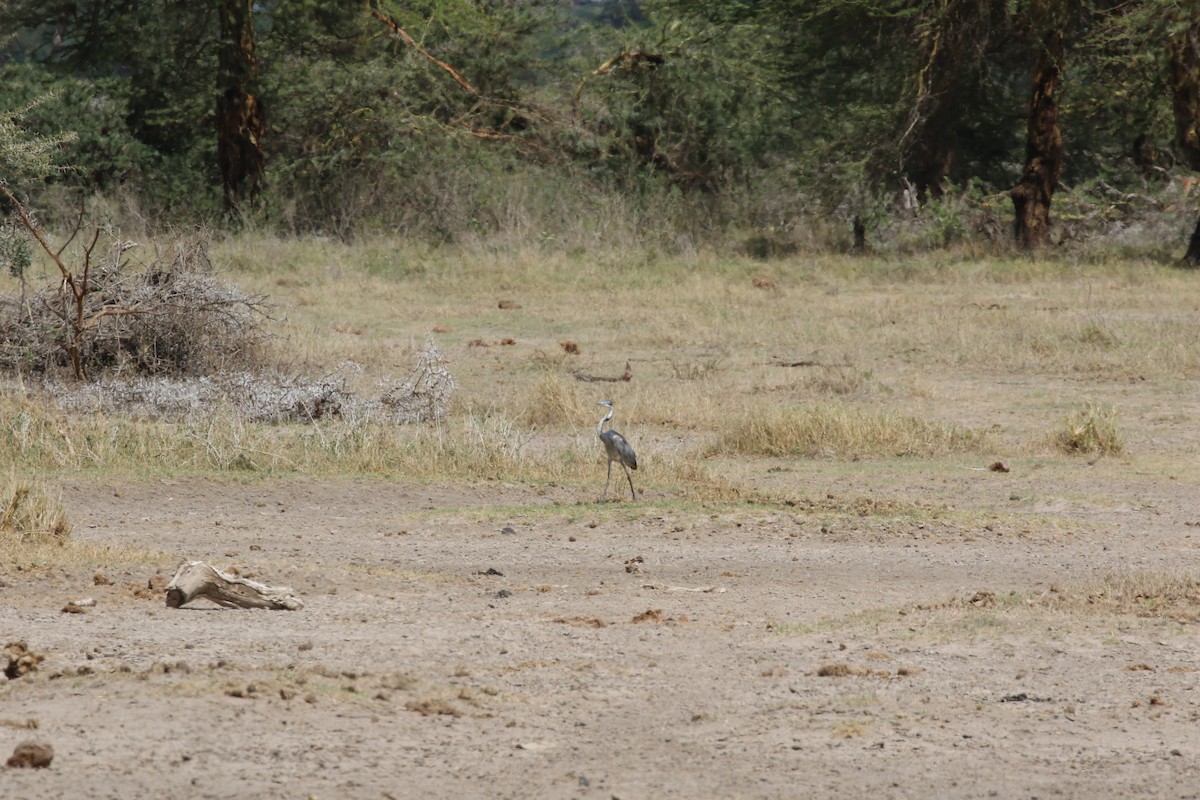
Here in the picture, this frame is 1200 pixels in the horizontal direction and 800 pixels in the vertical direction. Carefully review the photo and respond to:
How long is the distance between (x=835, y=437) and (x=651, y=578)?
383cm

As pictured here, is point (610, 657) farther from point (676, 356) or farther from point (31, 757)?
point (676, 356)

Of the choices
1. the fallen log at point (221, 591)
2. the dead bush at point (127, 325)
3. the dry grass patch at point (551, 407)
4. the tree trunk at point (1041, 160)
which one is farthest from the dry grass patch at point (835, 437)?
the tree trunk at point (1041, 160)

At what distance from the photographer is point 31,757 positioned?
4.01m

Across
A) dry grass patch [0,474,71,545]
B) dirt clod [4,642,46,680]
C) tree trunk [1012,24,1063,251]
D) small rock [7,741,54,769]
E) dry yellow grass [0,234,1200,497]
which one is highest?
tree trunk [1012,24,1063,251]

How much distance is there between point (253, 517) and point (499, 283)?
37.4 feet

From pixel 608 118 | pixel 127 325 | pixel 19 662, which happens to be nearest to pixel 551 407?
pixel 127 325

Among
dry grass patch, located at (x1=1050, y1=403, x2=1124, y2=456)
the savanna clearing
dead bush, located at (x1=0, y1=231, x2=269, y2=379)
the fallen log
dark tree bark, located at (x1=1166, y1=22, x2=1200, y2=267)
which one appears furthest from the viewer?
dark tree bark, located at (x1=1166, y1=22, x2=1200, y2=267)

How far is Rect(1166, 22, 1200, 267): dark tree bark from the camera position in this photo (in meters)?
20.2

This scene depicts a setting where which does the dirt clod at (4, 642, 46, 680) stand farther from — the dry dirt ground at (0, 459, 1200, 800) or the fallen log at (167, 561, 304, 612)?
the fallen log at (167, 561, 304, 612)

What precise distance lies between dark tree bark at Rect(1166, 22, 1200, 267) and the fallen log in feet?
55.7

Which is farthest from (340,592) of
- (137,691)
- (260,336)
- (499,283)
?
(499,283)

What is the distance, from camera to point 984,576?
721 centimetres

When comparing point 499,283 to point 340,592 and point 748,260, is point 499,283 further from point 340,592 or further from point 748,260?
point 340,592

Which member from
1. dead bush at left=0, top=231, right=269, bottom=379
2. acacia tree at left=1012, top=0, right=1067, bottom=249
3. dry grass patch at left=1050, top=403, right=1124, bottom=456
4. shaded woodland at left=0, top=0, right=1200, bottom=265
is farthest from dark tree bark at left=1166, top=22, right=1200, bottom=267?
dead bush at left=0, top=231, right=269, bottom=379
